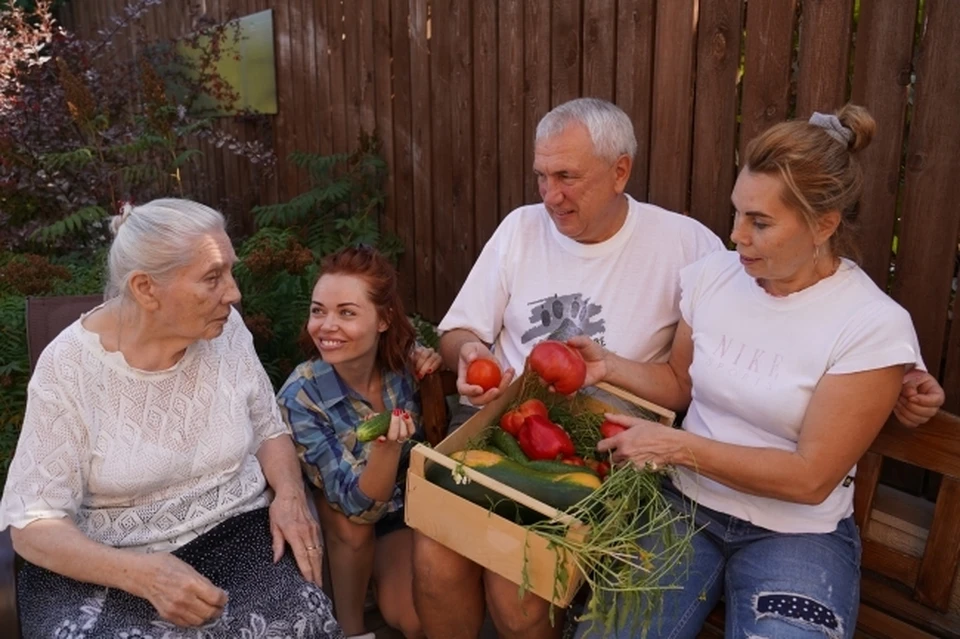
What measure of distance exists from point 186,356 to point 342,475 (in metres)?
0.64

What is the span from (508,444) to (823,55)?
1.65 metres

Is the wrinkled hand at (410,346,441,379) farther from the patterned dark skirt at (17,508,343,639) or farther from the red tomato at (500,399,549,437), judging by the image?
the patterned dark skirt at (17,508,343,639)

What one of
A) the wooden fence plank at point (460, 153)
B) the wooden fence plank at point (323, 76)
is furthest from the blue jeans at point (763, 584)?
the wooden fence plank at point (323, 76)

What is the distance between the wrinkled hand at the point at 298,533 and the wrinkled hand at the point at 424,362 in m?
0.63

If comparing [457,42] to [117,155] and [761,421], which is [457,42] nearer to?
[117,155]

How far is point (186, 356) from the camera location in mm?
2416

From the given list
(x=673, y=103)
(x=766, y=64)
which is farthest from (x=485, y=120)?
(x=766, y=64)

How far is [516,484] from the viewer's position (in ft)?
6.51

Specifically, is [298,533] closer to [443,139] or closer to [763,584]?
[763,584]

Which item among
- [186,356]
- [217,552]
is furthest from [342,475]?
[186,356]

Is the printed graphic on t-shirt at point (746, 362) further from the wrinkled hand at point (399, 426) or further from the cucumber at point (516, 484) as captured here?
the wrinkled hand at point (399, 426)

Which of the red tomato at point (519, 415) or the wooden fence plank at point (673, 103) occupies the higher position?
the wooden fence plank at point (673, 103)

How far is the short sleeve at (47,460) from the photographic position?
2094 mm

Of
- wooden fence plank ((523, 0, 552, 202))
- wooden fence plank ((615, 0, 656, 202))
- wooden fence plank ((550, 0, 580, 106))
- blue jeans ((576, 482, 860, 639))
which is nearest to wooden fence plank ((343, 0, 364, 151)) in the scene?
wooden fence plank ((523, 0, 552, 202))
